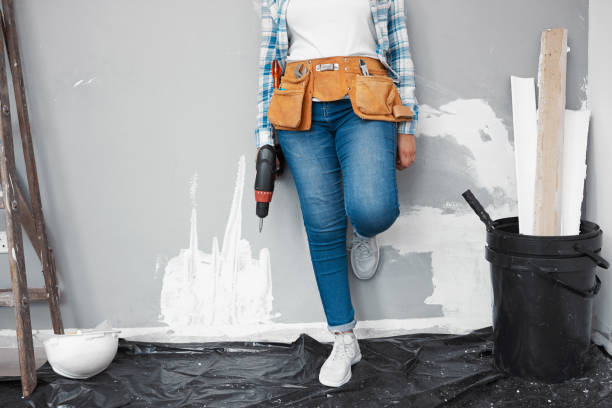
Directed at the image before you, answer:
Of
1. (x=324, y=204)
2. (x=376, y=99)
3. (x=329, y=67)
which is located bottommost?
(x=324, y=204)

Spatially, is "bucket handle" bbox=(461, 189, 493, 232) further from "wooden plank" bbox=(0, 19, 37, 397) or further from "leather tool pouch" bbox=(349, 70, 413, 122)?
"wooden plank" bbox=(0, 19, 37, 397)

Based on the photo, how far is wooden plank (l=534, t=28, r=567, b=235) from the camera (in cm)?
154

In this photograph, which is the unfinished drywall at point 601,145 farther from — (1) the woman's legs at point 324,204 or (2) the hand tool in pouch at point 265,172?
(2) the hand tool in pouch at point 265,172

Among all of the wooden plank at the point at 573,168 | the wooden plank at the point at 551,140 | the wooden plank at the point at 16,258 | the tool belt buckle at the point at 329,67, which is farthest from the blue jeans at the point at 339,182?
the wooden plank at the point at 16,258

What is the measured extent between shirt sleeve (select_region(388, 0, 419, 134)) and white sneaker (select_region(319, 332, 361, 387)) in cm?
75

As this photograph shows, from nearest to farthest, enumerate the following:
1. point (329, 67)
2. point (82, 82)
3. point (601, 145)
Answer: point (329, 67) < point (601, 145) < point (82, 82)

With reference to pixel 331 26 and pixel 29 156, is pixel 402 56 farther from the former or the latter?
pixel 29 156

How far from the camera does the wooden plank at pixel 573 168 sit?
62.8 inches

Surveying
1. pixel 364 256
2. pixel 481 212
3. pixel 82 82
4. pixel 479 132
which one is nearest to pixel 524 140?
pixel 479 132

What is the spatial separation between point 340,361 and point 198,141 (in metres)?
0.98

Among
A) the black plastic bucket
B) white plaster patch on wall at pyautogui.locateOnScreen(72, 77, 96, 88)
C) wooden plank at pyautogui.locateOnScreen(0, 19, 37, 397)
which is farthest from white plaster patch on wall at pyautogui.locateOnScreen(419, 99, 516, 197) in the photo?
wooden plank at pyautogui.locateOnScreen(0, 19, 37, 397)

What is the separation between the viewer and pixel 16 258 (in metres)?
1.56

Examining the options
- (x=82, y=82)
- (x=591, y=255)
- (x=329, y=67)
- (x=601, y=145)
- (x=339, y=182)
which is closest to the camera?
(x=591, y=255)

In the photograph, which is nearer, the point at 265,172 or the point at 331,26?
the point at 331,26
